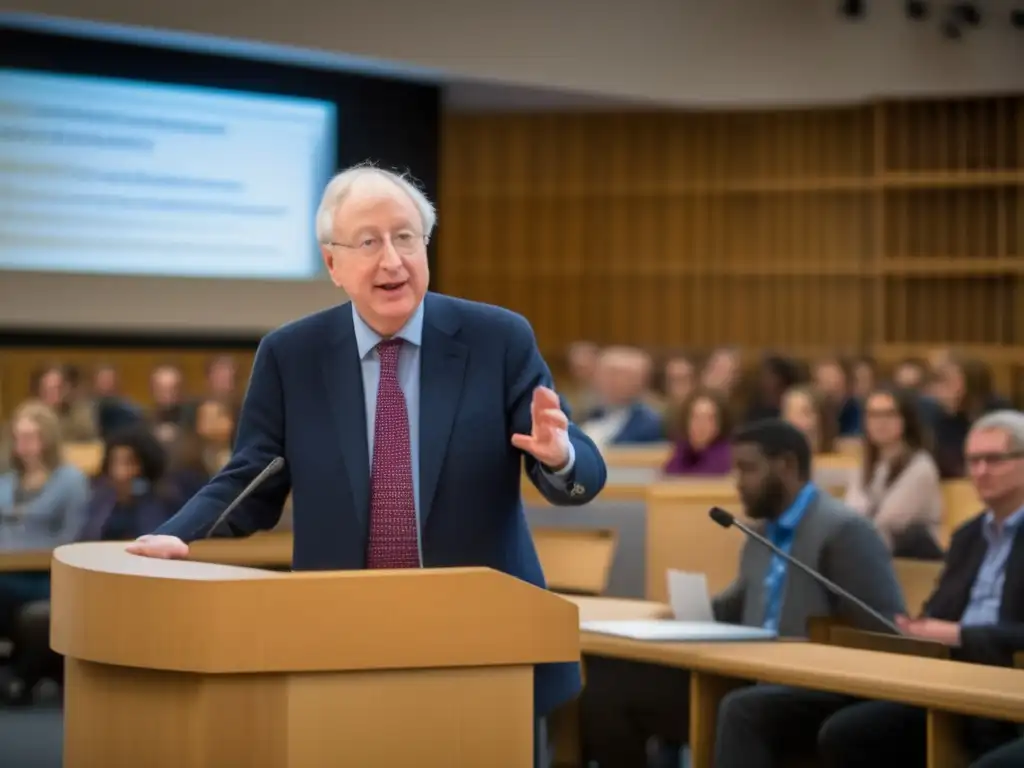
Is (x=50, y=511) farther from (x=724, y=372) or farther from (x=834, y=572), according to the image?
(x=724, y=372)

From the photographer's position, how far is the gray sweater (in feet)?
24.1

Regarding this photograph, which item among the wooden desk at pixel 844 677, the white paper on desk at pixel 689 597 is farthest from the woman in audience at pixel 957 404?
the wooden desk at pixel 844 677

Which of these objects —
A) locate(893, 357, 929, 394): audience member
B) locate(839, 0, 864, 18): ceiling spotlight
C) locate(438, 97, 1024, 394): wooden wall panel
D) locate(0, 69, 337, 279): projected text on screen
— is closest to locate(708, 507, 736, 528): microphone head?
locate(893, 357, 929, 394): audience member

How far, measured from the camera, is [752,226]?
15.3 meters

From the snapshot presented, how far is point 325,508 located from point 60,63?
954cm

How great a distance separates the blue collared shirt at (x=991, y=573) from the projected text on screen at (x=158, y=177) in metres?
8.43

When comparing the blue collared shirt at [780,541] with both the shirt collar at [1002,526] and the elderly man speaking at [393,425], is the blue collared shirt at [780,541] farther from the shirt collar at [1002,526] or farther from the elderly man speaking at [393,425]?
the elderly man speaking at [393,425]

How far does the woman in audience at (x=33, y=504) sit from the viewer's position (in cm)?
714

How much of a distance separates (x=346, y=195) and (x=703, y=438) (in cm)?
613

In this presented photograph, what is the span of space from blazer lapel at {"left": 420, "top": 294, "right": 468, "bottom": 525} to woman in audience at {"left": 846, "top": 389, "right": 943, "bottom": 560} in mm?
4232

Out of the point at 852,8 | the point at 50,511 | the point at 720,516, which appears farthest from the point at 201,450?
the point at 852,8

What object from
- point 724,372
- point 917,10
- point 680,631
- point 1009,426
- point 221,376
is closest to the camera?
point 680,631

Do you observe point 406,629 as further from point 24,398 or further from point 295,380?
point 24,398

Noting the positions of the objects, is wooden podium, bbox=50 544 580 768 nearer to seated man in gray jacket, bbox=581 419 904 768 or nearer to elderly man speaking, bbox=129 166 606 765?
elderly man speaking, bbox=129 166 606 765
